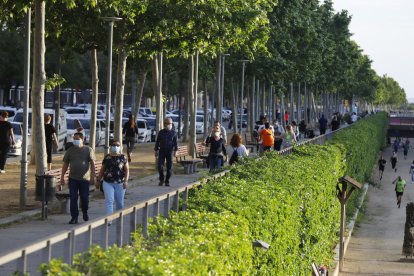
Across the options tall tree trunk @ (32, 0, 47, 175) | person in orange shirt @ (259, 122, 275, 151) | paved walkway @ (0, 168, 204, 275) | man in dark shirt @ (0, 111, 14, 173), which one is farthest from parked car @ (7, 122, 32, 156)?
tall tree trunk @ (32, 0, 47, 175)

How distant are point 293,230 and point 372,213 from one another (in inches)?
1503

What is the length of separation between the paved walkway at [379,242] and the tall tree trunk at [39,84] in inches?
330

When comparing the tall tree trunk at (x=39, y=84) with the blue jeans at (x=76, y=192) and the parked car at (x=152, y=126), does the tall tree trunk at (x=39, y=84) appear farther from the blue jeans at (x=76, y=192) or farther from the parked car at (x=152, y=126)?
the parked car at (x=152, y=126)

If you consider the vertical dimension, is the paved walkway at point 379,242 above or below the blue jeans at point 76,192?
below

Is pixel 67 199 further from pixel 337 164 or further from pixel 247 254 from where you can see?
pixel 247 254

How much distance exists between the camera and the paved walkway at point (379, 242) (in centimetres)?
3203

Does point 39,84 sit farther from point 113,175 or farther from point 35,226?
point 113,175

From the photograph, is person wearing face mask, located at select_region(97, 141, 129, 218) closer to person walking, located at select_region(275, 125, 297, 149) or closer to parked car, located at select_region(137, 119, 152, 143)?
person walking, located at select_region(275, 125, 297, 149)

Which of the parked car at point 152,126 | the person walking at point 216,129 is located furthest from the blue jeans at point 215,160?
the parked car at point 152,126

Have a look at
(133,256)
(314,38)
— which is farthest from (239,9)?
(314,38)

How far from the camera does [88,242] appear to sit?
8711mm

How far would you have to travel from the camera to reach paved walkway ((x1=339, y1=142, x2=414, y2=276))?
105 ft

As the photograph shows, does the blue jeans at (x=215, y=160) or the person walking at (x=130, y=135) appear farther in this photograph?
the person walking at (x=130, y=135)

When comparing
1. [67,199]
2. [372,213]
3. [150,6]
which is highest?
[150,6]
